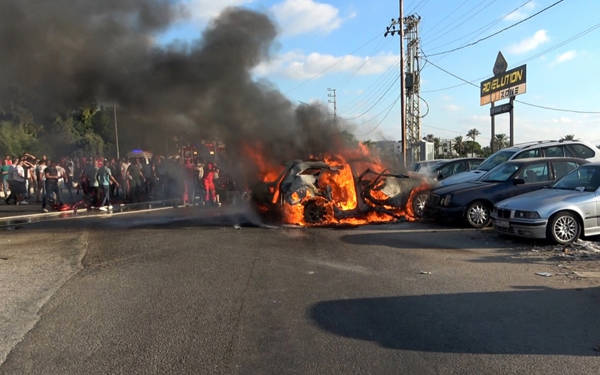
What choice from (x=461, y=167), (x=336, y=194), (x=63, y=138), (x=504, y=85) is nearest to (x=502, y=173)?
(x=336, y=194)

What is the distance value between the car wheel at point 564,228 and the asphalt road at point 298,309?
1.83 feet

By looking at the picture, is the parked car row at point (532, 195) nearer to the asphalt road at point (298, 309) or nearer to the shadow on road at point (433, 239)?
the shadow on road at point (433, 239)

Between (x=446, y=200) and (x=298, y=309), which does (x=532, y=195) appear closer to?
(x=446, y=200)

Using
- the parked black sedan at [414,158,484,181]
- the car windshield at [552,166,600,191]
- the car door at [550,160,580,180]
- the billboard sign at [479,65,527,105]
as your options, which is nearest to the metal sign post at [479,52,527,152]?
the billboard sign at [479,65,527,105]

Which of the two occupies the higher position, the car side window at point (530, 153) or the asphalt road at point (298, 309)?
the car side window at point (530, 153)

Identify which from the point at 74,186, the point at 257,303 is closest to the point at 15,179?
the point at 74,186

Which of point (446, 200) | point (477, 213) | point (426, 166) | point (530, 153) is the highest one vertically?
point (530, 153)

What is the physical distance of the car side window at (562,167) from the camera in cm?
976

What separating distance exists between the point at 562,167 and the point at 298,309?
7.77 meters

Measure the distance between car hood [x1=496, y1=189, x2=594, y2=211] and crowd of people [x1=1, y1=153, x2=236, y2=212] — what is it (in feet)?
31.3

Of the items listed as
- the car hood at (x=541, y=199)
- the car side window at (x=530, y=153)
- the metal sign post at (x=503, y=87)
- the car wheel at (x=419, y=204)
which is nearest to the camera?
the car hood at (x=541, y=199)

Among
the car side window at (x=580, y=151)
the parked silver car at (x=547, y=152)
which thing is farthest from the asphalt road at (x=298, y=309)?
the car side window at (x=580, y=151)

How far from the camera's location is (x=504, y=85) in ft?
87.7

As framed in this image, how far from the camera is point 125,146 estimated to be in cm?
2823
